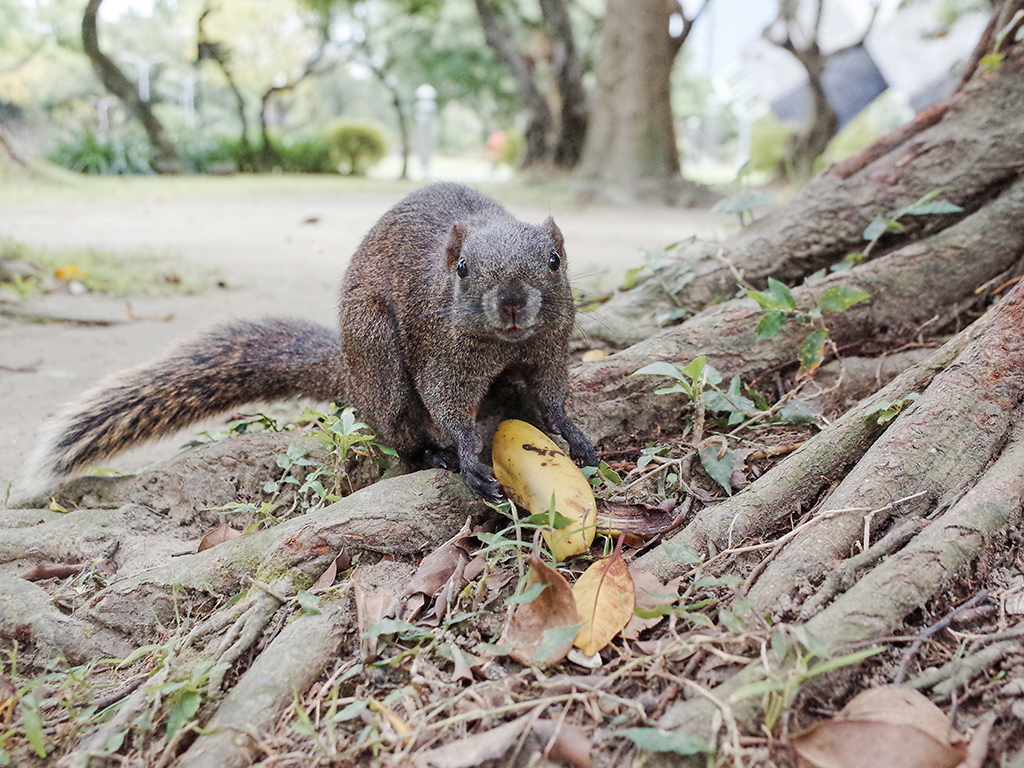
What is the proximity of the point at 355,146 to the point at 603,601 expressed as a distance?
27241mm

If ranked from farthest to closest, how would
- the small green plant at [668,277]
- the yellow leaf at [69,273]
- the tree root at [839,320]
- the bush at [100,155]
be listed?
the bush at [100,155] → the yellow leaf at [69,273] → the small green plant at [668,277] → the tree root at [839,320]

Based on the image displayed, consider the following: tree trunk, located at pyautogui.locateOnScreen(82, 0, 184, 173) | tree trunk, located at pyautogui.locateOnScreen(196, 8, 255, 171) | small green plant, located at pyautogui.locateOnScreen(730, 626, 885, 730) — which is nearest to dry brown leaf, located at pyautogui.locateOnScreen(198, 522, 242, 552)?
small green plant, located at pyautogui.locateOnScreen(730, 626, 885, 730)

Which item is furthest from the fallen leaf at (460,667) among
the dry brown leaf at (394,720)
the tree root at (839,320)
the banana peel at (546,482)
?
the tree root at (839,320)

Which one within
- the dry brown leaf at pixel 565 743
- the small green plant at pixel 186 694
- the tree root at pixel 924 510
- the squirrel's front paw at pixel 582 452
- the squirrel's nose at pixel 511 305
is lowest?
the small green plant at pixel 186 694

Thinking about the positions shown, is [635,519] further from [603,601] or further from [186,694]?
[186,694]

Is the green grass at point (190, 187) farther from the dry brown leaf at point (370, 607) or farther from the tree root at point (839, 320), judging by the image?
the dry brown leaf at point (370, 607)

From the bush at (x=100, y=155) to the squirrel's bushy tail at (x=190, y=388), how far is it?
850 inches

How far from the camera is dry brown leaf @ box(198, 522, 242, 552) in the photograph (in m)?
2.51

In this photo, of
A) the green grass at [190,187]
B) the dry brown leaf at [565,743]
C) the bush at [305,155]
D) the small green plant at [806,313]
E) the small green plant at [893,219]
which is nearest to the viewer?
the dry brown leaf at [565,743]

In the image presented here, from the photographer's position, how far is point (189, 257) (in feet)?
25.6

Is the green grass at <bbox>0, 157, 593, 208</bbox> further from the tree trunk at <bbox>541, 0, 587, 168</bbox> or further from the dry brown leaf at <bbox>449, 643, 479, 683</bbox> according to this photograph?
the dry brown leaf at <bbox>449, 643, 479, 683</bbox>

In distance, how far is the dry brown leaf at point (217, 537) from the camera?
251cm

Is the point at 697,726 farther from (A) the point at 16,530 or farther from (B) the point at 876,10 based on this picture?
(B) the point at 876,10

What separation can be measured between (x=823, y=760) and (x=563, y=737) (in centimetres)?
47
